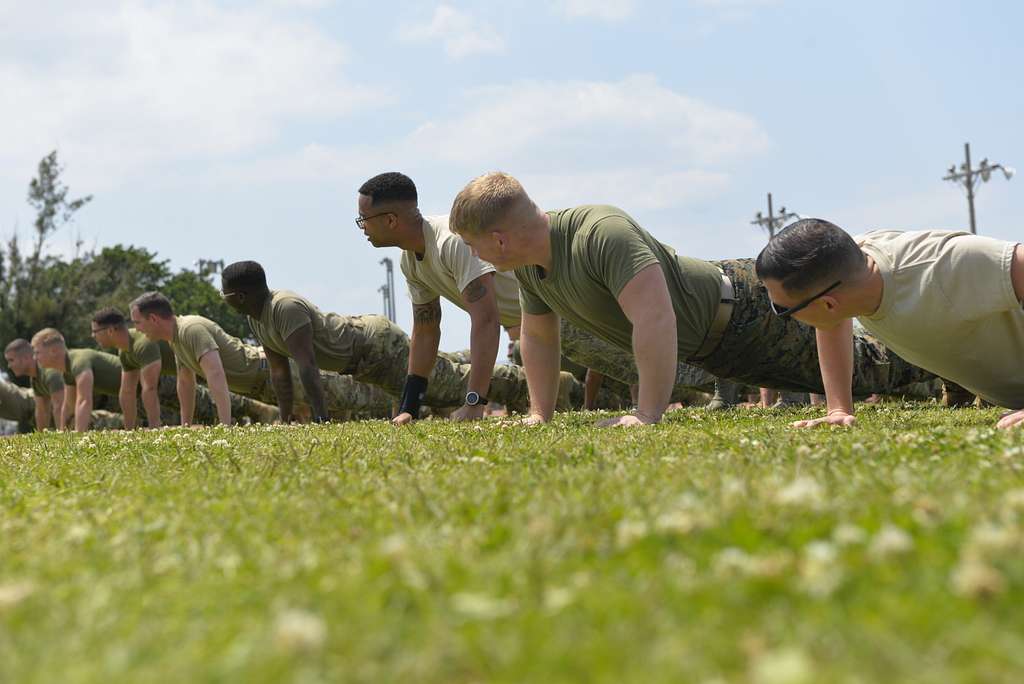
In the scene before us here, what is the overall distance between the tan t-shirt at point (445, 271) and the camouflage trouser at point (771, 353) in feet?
6.81

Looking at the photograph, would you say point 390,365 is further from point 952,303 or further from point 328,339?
point 952,303

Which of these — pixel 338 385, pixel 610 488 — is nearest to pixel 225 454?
pixel 610 488

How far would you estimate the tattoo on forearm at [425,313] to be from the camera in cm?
989

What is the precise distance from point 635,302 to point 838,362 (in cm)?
134

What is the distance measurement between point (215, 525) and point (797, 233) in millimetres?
3604

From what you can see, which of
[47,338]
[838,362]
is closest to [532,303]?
[838,362]

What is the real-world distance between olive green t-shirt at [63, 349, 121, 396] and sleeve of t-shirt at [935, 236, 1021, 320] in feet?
52.1

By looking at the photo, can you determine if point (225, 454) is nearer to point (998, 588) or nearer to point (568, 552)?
point (568, 552)

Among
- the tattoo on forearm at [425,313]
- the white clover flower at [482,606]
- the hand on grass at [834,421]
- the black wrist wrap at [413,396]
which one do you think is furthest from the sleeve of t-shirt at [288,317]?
the white clover flower at [482,606]

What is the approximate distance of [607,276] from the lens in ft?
21.8

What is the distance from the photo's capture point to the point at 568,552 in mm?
2236

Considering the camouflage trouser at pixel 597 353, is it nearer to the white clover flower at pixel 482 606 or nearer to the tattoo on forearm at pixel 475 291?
the tattoo on forearm at pixel 475 291

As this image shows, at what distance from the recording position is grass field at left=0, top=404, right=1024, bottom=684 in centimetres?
156

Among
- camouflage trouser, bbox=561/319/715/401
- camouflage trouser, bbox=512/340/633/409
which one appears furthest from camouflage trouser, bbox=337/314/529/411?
camouflage trouser, bbox=512/340/633/409
